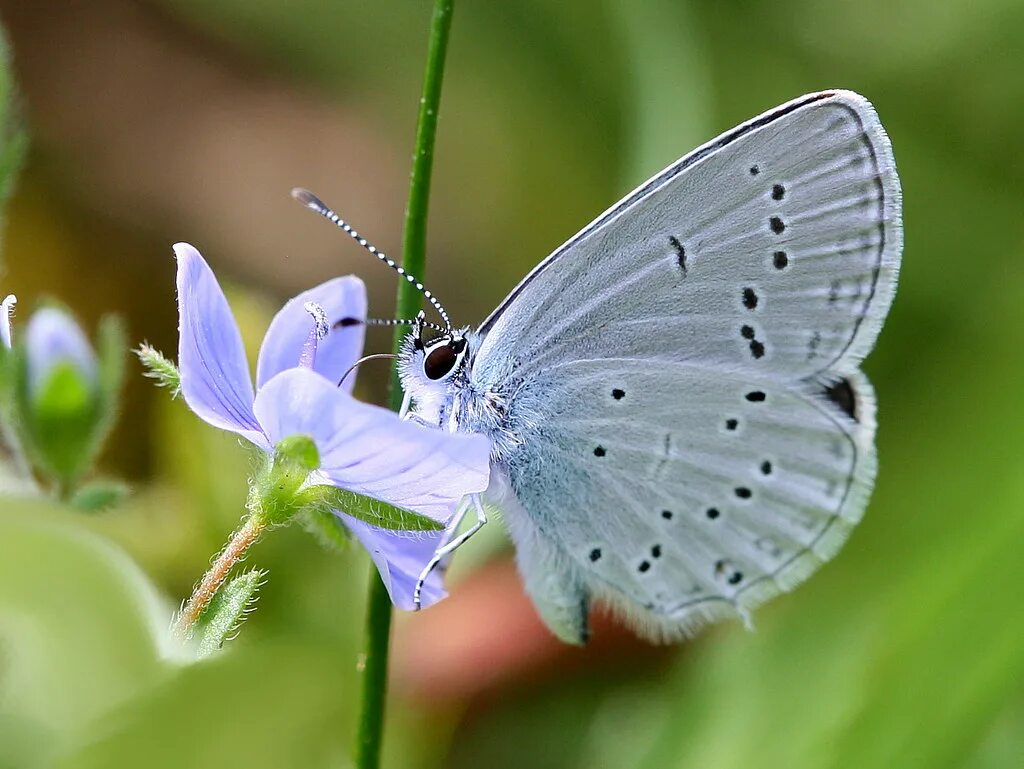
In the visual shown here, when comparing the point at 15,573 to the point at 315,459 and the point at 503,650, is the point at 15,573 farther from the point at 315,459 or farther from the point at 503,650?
the point at 503,650

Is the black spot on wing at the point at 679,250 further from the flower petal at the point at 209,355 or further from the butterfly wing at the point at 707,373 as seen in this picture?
the flower petal at the point at 209,355

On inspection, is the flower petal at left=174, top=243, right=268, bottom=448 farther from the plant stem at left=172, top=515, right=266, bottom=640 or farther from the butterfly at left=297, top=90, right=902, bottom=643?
the butterfly at left=297, top=90, right=902, bottom=643

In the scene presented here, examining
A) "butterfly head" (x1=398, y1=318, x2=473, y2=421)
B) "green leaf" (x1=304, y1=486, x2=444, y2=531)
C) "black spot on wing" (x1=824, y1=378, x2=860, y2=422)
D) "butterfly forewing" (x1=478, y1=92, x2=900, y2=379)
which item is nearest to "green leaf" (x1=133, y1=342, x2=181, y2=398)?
"green leaf" (x1=304, y1=486, x2=444, y2=531)

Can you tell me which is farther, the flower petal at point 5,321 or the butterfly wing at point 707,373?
the butterfly wing at point 707,373

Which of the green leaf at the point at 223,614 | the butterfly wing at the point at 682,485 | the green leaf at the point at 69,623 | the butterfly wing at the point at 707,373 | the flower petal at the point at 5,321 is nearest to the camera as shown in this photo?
the green leaf at the point at 69,623

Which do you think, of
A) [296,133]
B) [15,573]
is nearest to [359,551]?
[15,573]

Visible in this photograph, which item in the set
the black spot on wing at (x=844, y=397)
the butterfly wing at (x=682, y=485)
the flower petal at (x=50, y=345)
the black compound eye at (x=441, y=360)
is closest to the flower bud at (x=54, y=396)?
the flower petal at (x=50, y=345)
